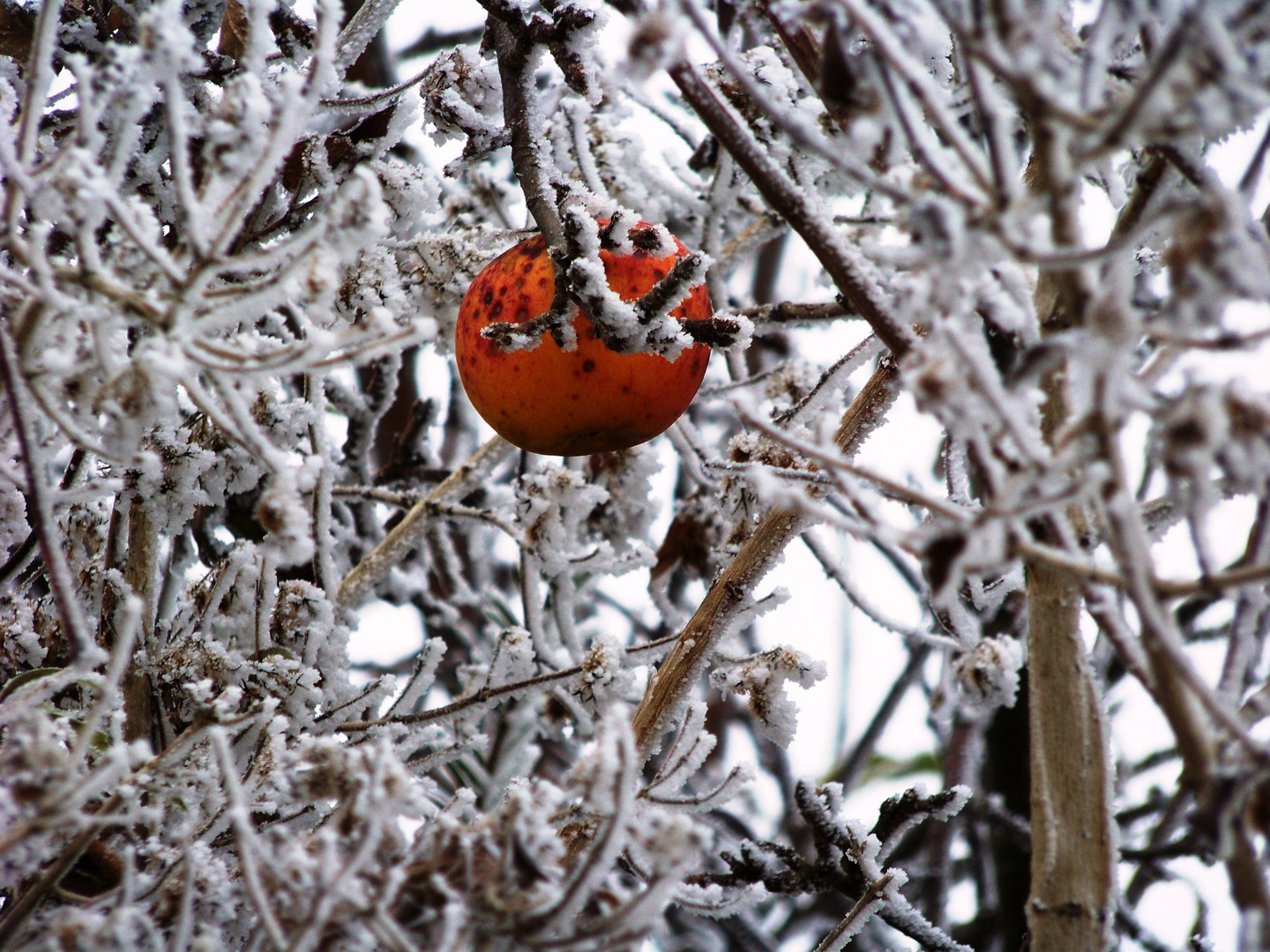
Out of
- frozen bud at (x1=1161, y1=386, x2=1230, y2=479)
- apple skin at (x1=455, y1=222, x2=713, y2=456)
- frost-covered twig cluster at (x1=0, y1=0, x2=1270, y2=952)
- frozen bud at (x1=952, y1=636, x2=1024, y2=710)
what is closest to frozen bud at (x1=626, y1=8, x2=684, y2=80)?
frost-covered twig cluster at (x1=0, y1=0, x2=1270, y2=952)

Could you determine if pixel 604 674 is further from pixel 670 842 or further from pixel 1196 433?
pixel 1196 433

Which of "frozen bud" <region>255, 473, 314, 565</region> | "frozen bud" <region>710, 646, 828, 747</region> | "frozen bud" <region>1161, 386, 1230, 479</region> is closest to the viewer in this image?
"frozen bud" <region>1161, 386, 1230, 479</region>

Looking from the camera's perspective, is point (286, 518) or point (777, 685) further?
point (777, 685)

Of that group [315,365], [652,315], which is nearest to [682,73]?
[652,315]

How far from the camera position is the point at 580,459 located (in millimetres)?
1396

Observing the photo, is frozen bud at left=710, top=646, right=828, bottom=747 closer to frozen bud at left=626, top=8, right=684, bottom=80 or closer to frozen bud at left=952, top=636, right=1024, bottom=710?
frozen bud at left=952, top=636, right=1024, bottom=710

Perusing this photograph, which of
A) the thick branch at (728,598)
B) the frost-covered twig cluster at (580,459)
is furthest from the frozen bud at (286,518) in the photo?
the thick branch at (728,598)

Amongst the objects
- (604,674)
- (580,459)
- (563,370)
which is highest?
(580,459)

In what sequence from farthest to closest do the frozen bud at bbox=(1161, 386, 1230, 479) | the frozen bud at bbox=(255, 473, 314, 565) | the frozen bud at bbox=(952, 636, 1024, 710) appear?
the frozen bud at bbox=(952, 636, 1024, 710) < the frozen bud at bbox=(255, 473, 314, 565) < the frozen bud at bbox=(1161, 386, 1230, 479)

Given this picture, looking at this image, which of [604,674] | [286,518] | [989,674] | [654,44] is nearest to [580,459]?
[604,674]

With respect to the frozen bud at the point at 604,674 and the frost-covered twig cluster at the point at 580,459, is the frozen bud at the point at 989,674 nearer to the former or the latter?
the frost-covered twig cluster at the point at 580,459

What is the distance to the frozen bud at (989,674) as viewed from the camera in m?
0.83

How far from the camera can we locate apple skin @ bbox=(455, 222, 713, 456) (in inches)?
33.2

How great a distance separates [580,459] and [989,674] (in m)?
0.69
